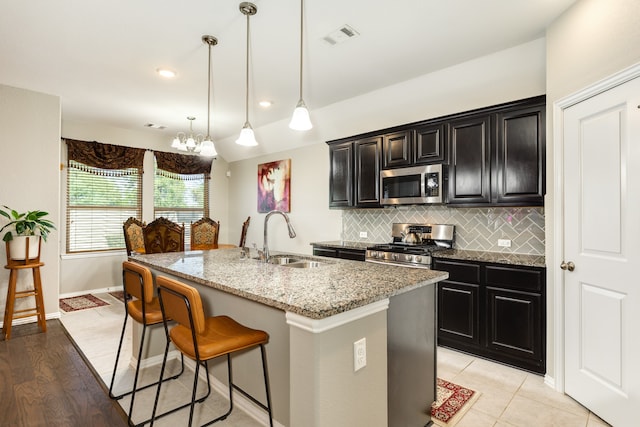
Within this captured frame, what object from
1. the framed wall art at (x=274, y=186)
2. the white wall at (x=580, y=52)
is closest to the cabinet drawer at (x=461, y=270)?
the white wall at (x=580, y=52)

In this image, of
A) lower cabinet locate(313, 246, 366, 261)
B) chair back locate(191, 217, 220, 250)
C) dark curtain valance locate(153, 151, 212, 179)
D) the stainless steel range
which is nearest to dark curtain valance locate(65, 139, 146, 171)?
dark curtain valance locate(153, 151, 212, 179)

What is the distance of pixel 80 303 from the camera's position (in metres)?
4.80

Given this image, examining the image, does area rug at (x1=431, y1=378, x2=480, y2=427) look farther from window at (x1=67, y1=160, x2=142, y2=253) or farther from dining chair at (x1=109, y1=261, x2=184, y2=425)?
window at (x1=67, y1=160, x2=142, y2=253)

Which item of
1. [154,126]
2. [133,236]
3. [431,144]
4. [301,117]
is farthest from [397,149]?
[133,236]

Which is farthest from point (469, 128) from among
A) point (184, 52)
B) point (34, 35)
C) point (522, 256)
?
point (34, 35)

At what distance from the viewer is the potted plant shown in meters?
3.54

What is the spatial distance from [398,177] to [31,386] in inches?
143

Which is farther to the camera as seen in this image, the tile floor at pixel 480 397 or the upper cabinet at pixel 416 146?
the upper cabinet at pixel 416 146

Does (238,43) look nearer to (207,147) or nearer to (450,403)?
(207,147)

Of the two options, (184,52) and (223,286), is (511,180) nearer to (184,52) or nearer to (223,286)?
(223,286)

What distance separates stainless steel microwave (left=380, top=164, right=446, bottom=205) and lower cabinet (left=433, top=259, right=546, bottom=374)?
2.34ft

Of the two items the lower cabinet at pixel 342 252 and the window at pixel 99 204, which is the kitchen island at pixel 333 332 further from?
the window at pixel 99 204

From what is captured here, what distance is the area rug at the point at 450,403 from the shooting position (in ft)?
6.90

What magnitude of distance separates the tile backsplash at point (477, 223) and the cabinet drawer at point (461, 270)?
0.61 meters
